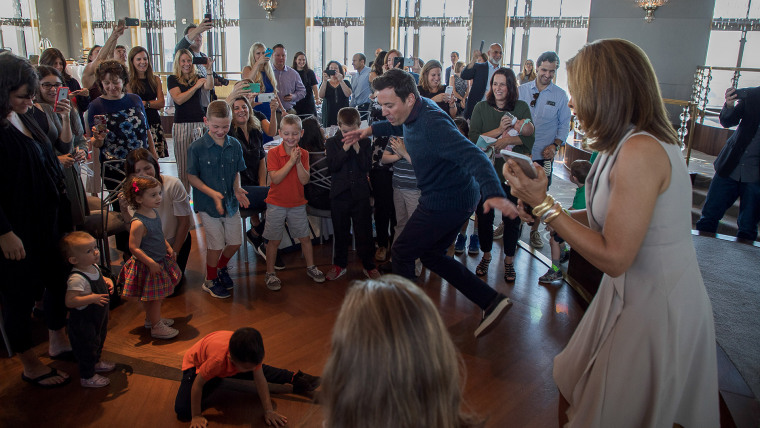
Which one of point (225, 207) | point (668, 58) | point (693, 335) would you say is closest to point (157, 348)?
point (225, 207)

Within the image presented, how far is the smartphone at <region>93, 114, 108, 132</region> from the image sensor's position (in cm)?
347

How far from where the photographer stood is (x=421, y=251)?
114 inches

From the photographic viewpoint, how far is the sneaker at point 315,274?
385 cm

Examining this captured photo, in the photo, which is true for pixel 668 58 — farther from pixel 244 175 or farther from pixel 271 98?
pixel 244 175

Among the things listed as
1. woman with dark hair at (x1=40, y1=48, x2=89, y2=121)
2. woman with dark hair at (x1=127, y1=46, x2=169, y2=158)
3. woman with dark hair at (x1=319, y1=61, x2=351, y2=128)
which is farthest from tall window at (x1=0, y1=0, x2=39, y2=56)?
woman with dark hair at (x1=127, y1=46, x2=169, y2=158)

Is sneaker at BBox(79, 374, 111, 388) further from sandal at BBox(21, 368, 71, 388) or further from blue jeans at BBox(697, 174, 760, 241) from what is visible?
blue jeans at BBox(697, 174, 760, 241)

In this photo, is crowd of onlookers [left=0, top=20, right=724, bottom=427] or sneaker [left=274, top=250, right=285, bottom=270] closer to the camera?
crowd of onlookers [left=0, top=20, right=724, bottom=427]

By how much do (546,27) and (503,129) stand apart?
1010 cm

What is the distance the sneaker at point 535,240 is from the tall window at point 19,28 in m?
13.3

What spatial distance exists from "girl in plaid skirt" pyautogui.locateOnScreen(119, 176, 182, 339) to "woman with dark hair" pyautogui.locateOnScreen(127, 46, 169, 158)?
185cm

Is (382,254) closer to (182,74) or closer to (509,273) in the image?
(509,273)

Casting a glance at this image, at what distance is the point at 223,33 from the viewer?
1396cm

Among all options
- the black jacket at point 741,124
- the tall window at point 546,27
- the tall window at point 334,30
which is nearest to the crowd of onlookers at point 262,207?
the black jacket at point 741,124

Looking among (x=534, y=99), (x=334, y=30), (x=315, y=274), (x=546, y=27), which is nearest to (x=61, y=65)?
(x=315, y=274)
